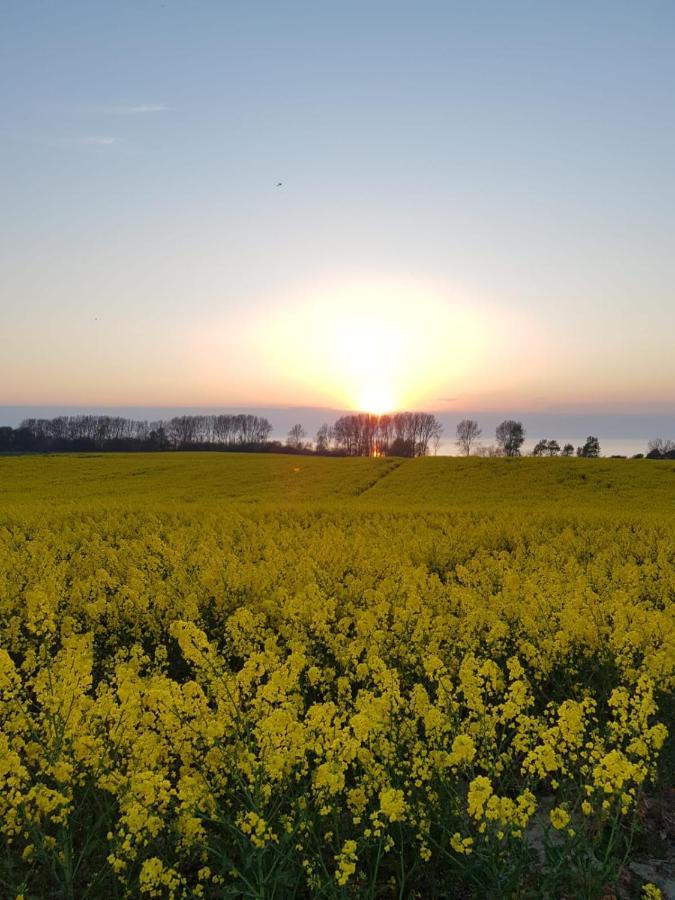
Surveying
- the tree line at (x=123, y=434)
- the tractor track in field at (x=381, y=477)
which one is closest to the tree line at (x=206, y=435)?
the tree line at (x=123, y=434)

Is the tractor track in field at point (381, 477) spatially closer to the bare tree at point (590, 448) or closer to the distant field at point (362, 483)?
the distant field at point (362, 483)

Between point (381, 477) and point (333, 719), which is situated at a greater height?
point (381, 477)

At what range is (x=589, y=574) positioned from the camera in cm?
1196

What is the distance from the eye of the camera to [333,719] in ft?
18.6

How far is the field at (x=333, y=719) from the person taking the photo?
13.4 feet

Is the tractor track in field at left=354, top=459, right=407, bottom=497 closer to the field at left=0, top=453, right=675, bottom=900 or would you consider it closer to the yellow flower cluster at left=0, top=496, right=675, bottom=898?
the field at left=0, top=453, right=675, bottom=900

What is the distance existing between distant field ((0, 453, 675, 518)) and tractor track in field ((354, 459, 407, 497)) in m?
0.15

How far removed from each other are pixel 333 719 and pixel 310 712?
1.25 m

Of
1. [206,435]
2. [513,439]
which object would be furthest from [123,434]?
[513,439]

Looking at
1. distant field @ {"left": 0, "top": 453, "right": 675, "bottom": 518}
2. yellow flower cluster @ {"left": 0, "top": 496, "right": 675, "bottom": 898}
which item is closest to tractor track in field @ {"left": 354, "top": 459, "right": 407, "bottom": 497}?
distant field @ {"left": 0, "top": 453, "right": 675, "bottom": 518}

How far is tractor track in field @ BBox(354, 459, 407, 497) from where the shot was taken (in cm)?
4012

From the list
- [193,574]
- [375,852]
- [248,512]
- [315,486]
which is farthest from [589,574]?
[315,486]

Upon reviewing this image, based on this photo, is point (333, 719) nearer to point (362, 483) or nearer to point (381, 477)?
point (362, 483)

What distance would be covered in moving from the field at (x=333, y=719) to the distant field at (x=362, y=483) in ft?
52.4
